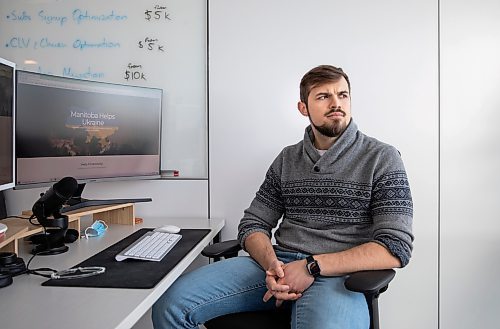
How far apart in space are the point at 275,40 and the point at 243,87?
269 millimetres

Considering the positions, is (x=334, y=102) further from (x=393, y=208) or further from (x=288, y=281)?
(x=288, y=281)

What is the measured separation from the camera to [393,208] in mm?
1630

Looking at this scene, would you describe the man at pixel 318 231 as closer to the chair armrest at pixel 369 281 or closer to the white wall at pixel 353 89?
the chair armrest at pixel 369 281

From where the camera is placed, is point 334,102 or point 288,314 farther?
point 334,102

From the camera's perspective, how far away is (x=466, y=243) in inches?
92.7

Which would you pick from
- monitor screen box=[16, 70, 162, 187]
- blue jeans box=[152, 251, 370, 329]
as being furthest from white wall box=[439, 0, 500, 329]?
monitor screen box=[16, 70, 162, 187]

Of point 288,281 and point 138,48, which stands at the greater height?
point 138,48

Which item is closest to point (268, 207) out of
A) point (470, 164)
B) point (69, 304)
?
point (69, 304)

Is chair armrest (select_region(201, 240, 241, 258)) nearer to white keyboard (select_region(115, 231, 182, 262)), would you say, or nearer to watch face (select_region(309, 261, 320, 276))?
white keyboard (select_region(115, 231, 182, 262))

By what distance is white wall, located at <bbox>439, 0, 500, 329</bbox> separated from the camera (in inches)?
91.7

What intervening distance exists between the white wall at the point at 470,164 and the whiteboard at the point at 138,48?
1.16 metres

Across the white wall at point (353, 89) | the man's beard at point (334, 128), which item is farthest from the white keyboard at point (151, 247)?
the man's beard at point (334, 128)

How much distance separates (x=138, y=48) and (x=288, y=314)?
153 cm

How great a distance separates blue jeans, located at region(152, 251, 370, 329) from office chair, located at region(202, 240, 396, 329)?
34 millimetres
